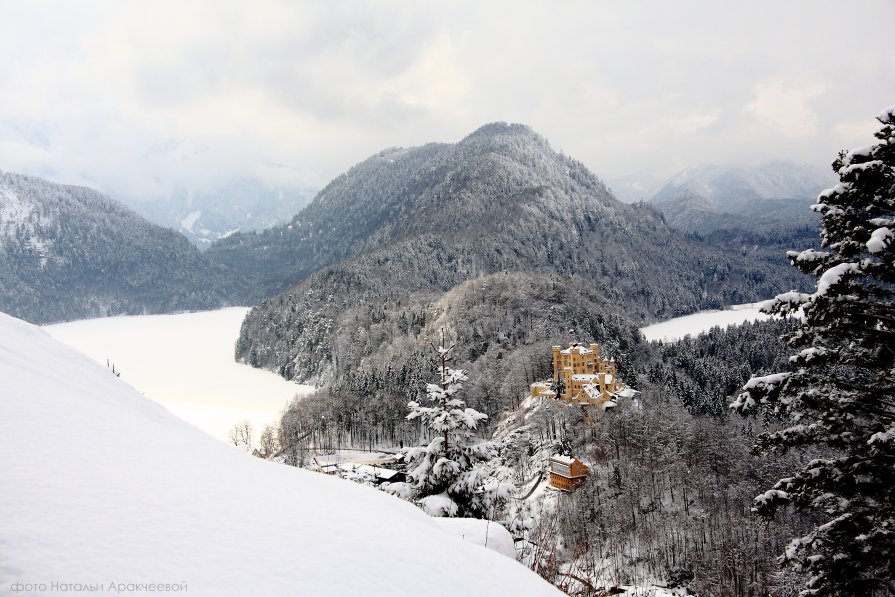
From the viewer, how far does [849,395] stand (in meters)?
7.54

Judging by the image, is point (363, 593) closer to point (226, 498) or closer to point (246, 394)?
point (226, 498)

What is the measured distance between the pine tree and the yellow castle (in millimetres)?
62572

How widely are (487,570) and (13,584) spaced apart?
386 cm

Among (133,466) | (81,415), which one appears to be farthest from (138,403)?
(133,466)

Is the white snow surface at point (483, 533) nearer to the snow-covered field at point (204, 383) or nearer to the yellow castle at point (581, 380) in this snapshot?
the yellow castle at point (581, 380)

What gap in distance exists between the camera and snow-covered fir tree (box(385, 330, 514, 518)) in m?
15.1

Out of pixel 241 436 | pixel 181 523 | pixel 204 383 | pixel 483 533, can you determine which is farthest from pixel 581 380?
pixel 204 383

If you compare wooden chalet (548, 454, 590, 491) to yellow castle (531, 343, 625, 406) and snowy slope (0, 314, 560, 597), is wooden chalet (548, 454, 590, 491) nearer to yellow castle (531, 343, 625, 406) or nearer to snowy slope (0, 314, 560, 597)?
yellow castle (531, 343, 625, 406)

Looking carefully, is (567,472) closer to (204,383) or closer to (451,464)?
(451,464)

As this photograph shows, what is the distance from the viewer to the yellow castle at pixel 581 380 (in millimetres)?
69062

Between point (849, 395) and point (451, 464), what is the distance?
402 inches

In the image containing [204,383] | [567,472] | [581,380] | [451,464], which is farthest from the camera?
[204,383]

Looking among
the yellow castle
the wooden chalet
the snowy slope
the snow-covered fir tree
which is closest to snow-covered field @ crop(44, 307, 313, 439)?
the yellow castle

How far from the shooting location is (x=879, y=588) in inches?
300
